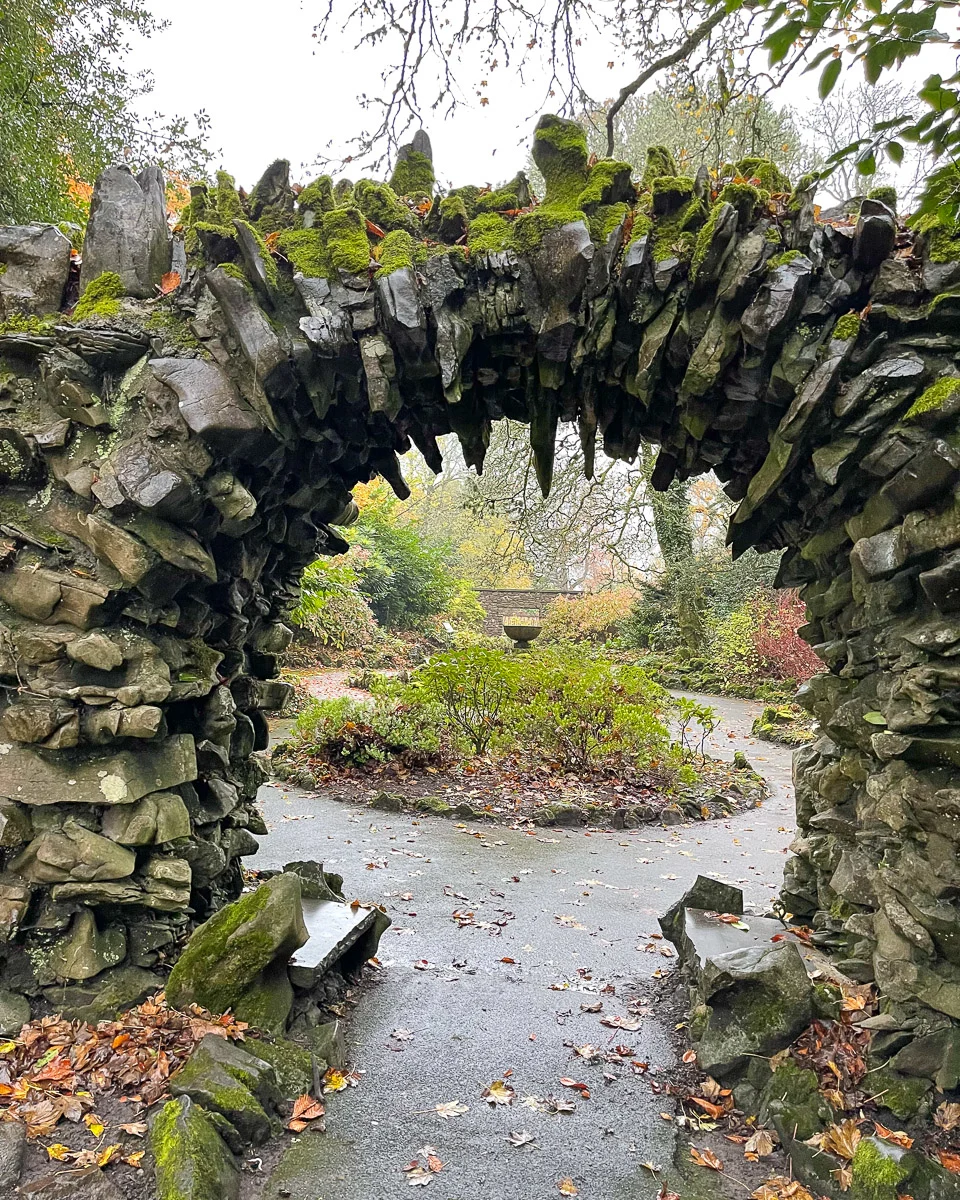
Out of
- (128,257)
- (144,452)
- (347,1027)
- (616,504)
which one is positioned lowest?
(347,1027)

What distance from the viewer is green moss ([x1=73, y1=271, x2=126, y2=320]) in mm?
3562

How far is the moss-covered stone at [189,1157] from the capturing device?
2.42 metres

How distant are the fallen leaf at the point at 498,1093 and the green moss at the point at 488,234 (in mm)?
3816

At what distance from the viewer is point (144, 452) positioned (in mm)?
3432

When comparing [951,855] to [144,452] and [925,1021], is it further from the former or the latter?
[144,452]

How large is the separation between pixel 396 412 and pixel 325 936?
280cm

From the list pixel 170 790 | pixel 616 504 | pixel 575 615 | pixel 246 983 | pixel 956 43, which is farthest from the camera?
pixel 575 615

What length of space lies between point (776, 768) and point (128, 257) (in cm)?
1023

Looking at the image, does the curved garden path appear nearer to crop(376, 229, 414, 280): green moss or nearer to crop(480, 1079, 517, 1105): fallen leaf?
crop(480, 1079, 517, 1105): fallen leaf

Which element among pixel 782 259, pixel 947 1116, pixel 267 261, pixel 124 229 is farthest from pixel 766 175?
pixel 947 1116

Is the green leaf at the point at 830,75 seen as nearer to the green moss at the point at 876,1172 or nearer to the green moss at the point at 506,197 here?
the green moss at the point at 506,197

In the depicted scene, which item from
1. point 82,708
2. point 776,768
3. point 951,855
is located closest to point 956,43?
point 951,855

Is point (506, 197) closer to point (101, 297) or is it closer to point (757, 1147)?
point (101, 297)

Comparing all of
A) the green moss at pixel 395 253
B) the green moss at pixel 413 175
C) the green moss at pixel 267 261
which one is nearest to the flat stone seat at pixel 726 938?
the green moss at pixel 395 253
